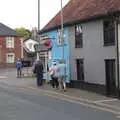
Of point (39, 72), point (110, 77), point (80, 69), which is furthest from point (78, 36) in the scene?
point (110, 77)

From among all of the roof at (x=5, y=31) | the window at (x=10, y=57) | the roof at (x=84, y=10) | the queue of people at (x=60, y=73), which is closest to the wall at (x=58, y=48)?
the roof at (x=84, y=10)

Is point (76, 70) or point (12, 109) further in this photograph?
point (76, 70)

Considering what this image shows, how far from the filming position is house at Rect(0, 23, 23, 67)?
79.9 metres

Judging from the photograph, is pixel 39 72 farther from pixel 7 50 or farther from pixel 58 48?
pixel 7 50

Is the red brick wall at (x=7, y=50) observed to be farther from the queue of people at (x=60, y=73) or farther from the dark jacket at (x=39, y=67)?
the queue of people at (x=60, y=73)

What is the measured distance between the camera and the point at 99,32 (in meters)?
26.6

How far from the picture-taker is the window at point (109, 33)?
25.3 metres

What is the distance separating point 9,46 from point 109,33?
2224 inches

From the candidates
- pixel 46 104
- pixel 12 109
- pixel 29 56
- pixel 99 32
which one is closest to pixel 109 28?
pixel 99 32

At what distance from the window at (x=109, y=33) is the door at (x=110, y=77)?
0.98m

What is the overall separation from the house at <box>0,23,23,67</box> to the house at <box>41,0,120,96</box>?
157 feet

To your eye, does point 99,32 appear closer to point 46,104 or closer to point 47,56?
point 46,104

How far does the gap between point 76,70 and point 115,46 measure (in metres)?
5.68

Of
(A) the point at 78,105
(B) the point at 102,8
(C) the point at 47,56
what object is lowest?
(A) the point at 78,105
